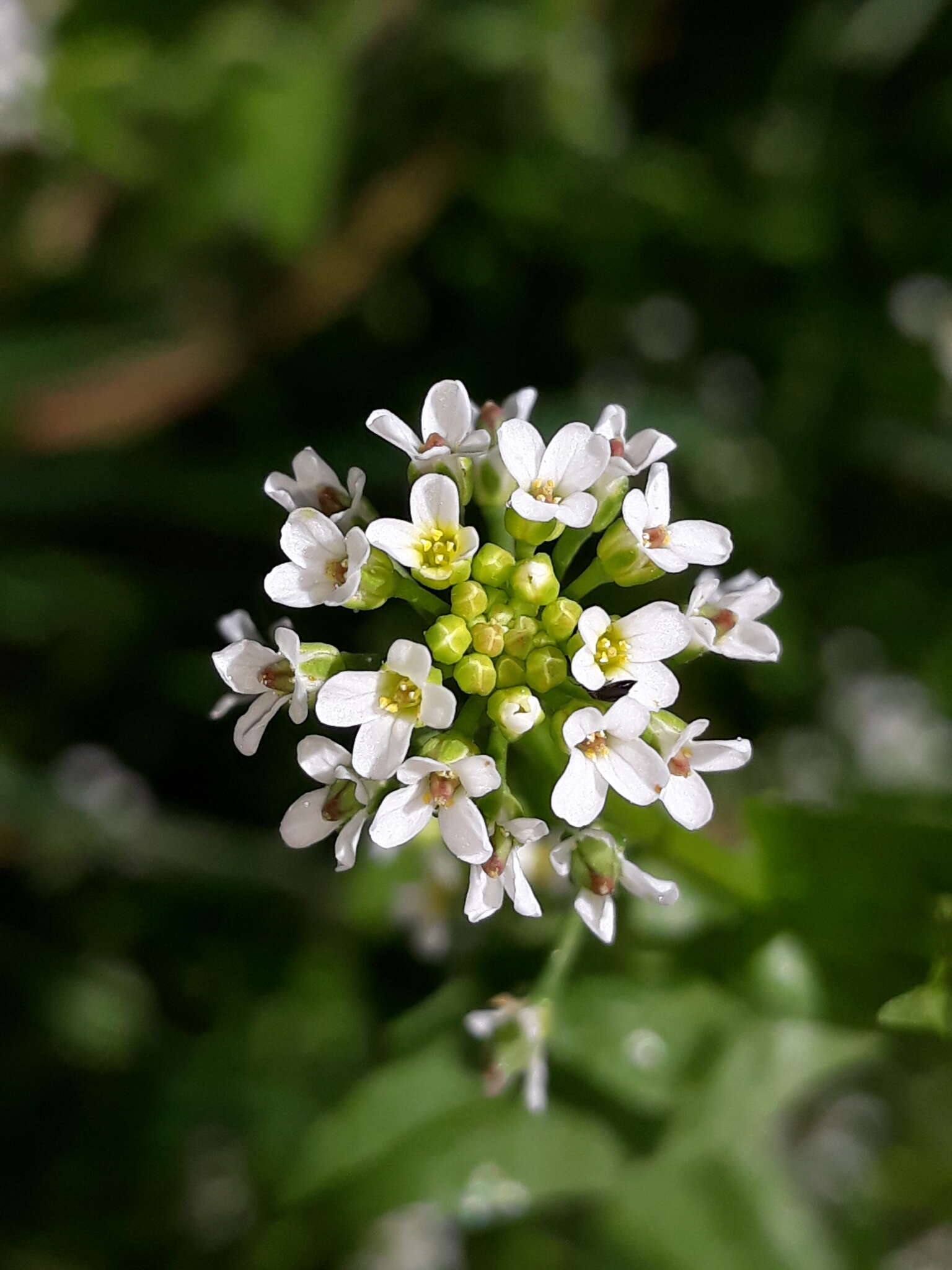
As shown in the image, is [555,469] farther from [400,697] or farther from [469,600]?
[400,697]

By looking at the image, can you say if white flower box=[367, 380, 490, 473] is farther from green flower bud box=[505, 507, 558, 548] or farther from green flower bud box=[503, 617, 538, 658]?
green flower bud box=[503, 617, 538, 658]

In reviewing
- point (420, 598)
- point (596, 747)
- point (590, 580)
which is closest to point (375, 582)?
point (420, 598)

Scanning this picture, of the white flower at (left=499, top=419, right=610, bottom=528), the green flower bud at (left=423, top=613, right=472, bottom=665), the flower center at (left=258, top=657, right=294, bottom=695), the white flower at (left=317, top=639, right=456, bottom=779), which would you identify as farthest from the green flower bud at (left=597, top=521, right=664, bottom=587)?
the flower center at (left=258, top=657, right=294, bottom=695)

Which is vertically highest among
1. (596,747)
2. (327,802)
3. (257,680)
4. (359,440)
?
(596,747)

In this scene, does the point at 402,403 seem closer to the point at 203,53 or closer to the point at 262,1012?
the point at 203,53

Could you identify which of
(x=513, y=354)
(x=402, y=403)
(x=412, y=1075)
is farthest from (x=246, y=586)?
(x=412, y=1075)

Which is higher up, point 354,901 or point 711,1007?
point 711,1007

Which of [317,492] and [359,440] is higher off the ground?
[317,492]
